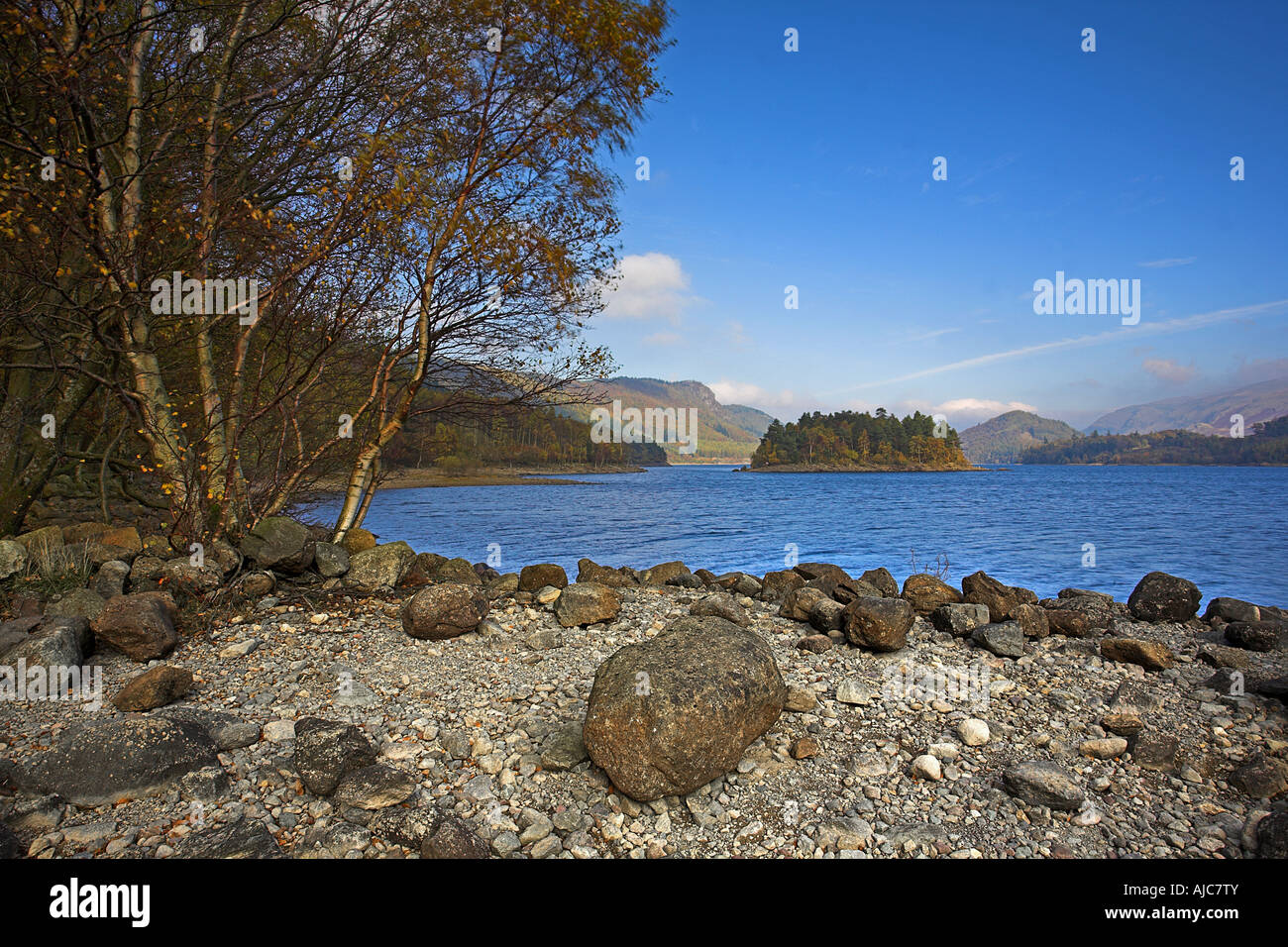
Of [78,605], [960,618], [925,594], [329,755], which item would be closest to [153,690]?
[329,755]

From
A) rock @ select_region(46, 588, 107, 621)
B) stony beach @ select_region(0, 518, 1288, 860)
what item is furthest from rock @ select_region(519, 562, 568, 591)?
rock @ select_region(46, 588, 107, 621)

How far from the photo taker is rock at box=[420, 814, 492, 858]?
3.96 metres

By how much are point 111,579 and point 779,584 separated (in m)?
10.2

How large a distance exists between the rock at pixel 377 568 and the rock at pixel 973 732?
813 centimetres

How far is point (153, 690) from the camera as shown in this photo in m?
5.77

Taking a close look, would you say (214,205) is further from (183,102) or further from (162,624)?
(162,624)

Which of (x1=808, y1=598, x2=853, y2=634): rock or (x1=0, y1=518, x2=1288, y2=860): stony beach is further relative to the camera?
(x1=808, y1=598, x2=853, y2=634): rock

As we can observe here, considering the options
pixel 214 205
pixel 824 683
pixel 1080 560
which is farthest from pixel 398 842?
pixel 1080 560

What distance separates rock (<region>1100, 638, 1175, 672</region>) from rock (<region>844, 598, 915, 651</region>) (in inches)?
90.3

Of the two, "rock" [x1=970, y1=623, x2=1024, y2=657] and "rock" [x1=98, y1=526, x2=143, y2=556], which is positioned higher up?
"rock" [x1=98, y1=526, x2=143, y2=556]

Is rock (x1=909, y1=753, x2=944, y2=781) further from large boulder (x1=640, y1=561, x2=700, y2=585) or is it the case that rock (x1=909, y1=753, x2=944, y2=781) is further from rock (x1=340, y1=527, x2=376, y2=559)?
rock (x1=340, y1=527, x2=376, y2=559)

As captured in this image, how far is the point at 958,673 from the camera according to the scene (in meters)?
7.03

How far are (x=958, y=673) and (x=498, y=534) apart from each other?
2300 centimetres

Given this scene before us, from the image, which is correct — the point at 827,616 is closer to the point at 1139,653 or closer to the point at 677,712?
the point at 1139,653
